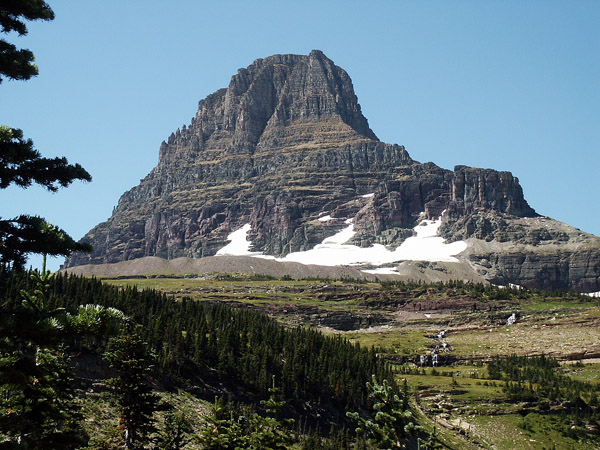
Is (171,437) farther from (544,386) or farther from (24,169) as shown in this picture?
(544,386)

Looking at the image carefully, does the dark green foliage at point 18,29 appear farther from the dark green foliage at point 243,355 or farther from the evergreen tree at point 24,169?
the dark green foliage at point 243,355

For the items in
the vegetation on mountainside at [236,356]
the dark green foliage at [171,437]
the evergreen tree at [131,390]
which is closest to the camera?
the evergreen tree at [131,390]

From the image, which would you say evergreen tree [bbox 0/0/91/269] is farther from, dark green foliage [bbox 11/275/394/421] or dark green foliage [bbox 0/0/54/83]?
dark green foliage [bbox 11/275/394/421]

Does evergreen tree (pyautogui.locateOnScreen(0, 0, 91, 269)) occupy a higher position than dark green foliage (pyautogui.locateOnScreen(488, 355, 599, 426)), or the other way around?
evergreen tree (pyautogui.locateOnScreen(0, 0, 91, 269))

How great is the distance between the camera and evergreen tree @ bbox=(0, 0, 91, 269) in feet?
54.3

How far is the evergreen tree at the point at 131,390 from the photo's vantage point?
3950 cm

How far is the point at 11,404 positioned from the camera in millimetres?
30906

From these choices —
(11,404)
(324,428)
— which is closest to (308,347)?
(324,428)

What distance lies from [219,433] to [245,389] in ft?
254

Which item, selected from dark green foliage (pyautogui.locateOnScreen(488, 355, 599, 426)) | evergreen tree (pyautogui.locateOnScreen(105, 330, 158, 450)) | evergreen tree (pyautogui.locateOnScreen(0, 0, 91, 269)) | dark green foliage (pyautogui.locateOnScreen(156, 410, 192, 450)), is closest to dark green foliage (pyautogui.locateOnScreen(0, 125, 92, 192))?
evergreen tree (pyautogui.locateOnScreen(0, 0, 91, 269))

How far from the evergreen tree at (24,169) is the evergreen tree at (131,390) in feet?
78.7

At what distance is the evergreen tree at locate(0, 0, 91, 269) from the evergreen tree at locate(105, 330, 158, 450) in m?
24.0

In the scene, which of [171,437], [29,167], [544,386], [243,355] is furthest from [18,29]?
[544,386]

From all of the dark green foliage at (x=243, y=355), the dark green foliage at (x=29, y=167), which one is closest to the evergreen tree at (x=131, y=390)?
the dark green foliage at (x=29, y=167)
